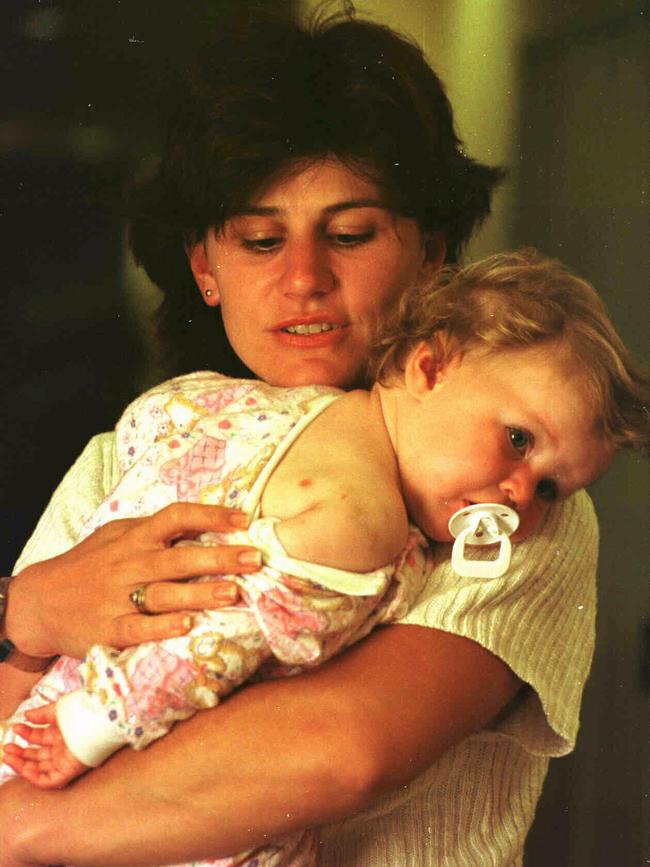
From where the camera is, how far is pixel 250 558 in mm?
858

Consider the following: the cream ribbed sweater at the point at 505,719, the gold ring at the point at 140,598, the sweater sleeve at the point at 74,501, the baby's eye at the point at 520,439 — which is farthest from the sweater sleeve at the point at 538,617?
the sweater sleeve at the point at 74,501

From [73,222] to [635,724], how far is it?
110cm

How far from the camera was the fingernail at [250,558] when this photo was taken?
0.86m

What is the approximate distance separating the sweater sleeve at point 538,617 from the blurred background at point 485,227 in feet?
1.13

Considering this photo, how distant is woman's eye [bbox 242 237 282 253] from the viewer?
1.20m

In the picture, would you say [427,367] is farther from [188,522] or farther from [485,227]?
[485,227]

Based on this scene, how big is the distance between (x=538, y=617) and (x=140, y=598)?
401 millimetres

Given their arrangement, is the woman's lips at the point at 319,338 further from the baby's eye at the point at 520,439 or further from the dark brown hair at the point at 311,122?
the baby's eye at the point at 520,439

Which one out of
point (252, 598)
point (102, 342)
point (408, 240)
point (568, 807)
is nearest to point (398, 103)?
point (408, 240)

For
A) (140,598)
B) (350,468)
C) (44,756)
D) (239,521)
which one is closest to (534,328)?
(350,468)

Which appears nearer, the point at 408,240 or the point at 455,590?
the point at 455,590

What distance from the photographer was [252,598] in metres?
0.85

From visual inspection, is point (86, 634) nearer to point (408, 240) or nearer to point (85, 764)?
point (85, 764)

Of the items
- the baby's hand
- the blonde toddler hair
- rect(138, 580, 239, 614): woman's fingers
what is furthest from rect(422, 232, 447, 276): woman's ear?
the baby's hand
